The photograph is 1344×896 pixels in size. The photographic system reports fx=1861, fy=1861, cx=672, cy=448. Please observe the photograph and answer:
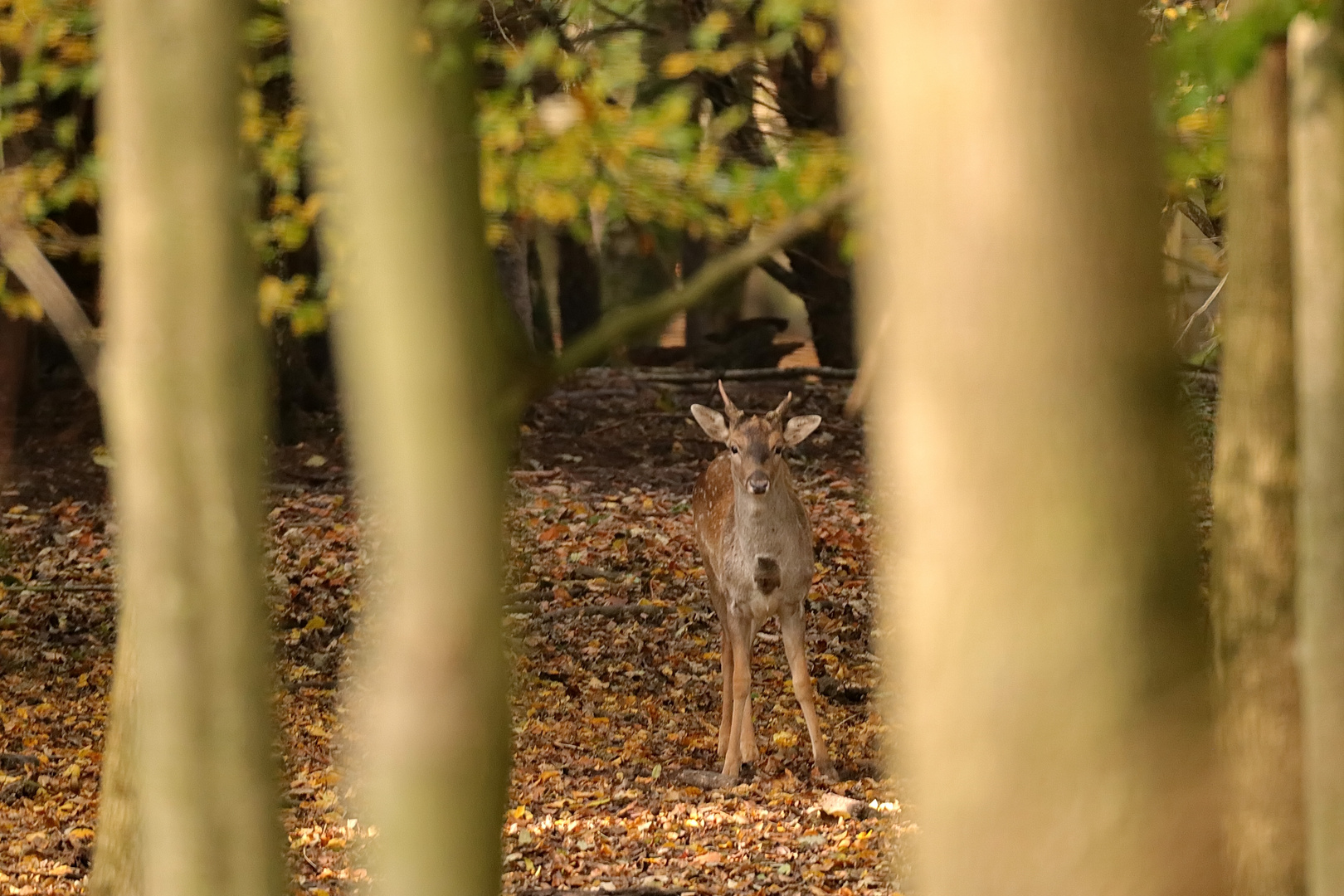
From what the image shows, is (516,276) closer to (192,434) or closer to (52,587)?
(52,587)

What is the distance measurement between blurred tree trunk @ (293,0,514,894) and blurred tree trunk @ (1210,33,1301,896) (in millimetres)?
2506

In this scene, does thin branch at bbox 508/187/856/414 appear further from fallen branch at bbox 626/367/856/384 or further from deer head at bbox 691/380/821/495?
fallen branch at bbox 626/367/856/384

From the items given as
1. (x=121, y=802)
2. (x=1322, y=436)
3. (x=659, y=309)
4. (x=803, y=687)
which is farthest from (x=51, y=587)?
(x=659, y=309)

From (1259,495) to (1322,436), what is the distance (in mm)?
887

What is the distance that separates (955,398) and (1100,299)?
261 millimetres

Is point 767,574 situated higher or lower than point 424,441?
lower

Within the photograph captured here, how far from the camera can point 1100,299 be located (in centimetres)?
279

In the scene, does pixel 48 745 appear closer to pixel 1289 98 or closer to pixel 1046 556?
pixel 1289 98

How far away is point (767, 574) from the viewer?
9.41 meters

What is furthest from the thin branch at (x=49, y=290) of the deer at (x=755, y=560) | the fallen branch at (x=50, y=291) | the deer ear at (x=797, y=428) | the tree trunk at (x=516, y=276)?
the tree trunk at (x=516, y=276)

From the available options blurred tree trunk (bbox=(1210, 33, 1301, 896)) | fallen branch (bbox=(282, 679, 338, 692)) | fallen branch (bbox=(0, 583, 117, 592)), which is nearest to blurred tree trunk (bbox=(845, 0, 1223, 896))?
blurred tree trunk (bbox=(1210, 33, 1301, 896))

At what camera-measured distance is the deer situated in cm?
905

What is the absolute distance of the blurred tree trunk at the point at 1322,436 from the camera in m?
4.20

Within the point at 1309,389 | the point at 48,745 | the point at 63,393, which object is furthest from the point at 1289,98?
the point at 63,393
